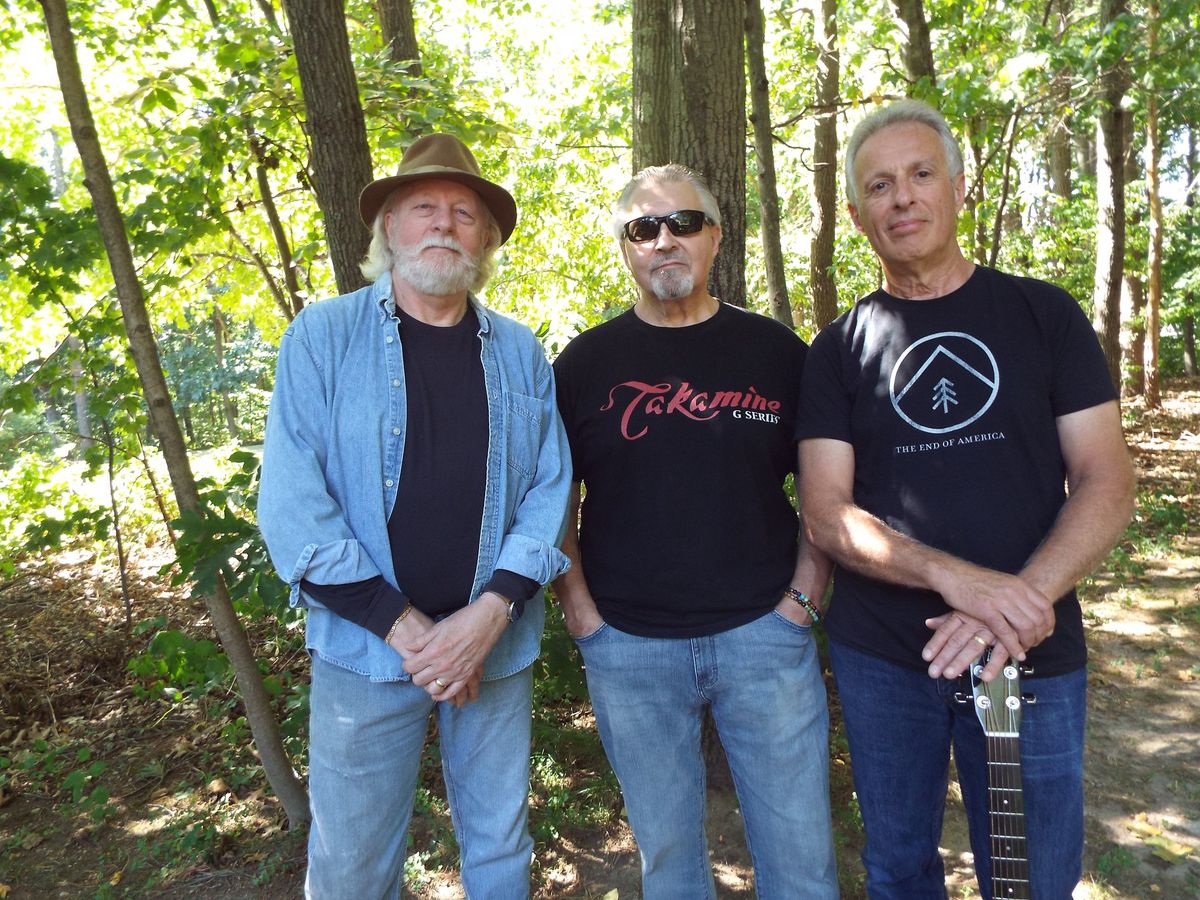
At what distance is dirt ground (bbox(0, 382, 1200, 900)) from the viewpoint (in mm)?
3371

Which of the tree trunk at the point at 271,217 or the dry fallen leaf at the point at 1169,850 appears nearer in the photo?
the dry fallen leaf at the point at 1169,850

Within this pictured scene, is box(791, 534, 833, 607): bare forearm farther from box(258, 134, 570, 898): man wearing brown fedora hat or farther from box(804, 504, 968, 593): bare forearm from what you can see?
box(258, 134, 570, 898): man wearing brown fedora hat

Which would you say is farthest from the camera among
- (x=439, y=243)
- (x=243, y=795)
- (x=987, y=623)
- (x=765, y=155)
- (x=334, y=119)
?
(x=765, y=155)

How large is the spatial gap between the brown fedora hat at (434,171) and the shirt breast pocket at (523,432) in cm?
65

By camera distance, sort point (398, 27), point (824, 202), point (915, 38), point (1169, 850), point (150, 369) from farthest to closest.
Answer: point (824, 202) → point (915, 38) → point (398, 27) → point (150, 369) → point (1169, 850)

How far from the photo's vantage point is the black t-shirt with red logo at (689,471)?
7.98ft

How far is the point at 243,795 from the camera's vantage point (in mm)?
3990

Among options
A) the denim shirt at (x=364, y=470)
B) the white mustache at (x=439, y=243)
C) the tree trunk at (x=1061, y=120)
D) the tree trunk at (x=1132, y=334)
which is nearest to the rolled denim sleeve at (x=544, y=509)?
the denim shirt at (x=364, y=470)

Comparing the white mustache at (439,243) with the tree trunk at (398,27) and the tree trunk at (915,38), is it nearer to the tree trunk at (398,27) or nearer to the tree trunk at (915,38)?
the tree trunk at (398,27)

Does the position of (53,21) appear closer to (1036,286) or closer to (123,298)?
(123,298)

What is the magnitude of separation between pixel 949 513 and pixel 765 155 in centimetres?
481

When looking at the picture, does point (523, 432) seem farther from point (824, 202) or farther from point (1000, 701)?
point (824, 202)

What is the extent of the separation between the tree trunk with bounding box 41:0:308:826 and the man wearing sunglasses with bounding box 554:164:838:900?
5.68 ft

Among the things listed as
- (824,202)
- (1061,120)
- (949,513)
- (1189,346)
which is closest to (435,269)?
(949,513)
